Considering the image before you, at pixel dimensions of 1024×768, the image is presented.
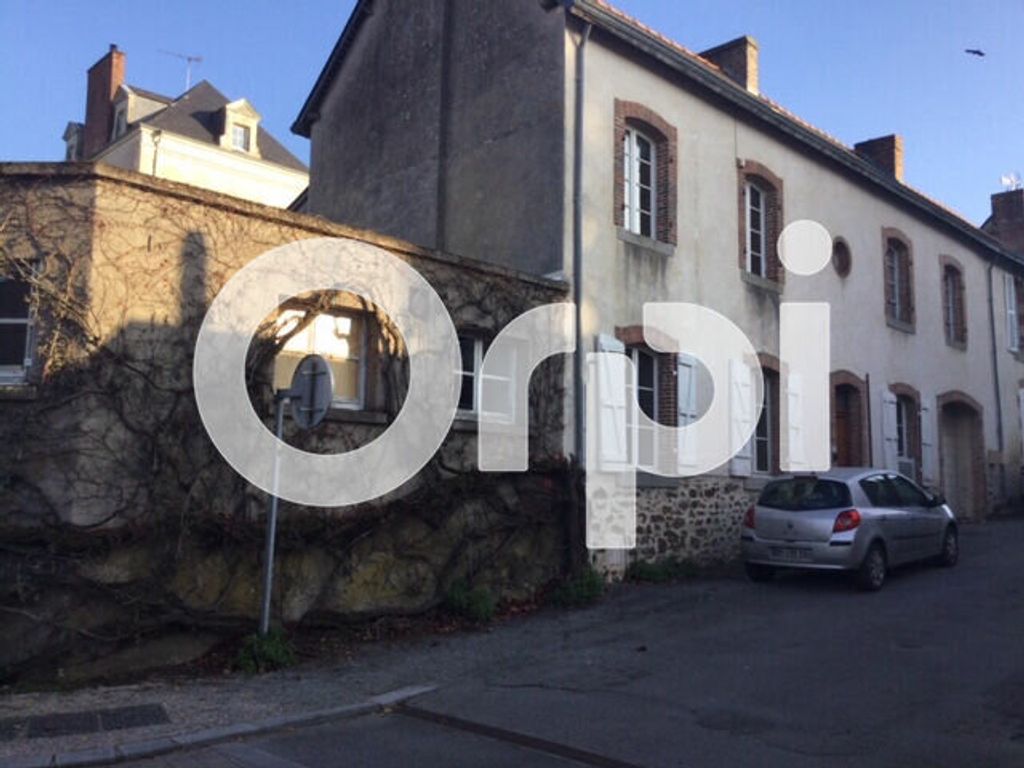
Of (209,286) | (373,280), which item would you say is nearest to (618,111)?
(373,280)

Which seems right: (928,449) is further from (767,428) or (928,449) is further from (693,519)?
(693,519)

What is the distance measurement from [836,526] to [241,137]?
29788mm

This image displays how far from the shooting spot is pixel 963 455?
22.2 metres

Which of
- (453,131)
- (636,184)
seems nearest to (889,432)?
(636,184)

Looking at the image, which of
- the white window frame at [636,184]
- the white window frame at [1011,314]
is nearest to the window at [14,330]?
the white window frame at [636,184]

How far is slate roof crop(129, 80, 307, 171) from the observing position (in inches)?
1341

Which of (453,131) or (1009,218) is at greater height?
(1009,218)

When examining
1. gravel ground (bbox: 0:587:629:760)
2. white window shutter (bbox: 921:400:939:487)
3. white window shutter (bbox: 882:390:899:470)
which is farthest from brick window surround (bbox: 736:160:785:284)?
gravel ground (bbox: 0:587:629:760)

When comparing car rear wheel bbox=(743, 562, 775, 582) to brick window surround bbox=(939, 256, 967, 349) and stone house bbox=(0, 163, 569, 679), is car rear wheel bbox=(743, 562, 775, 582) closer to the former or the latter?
stone house bbox=(0, 163, 569, 679)

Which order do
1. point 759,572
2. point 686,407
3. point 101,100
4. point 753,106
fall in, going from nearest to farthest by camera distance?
point 759,572
point 686,407
point 753,106
point 101,100

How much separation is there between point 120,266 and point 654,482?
24.3 feet

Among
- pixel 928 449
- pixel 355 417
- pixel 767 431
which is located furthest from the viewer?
pixel 928 449

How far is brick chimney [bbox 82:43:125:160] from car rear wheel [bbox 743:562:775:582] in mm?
29412

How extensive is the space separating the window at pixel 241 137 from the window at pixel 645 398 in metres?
25.9
